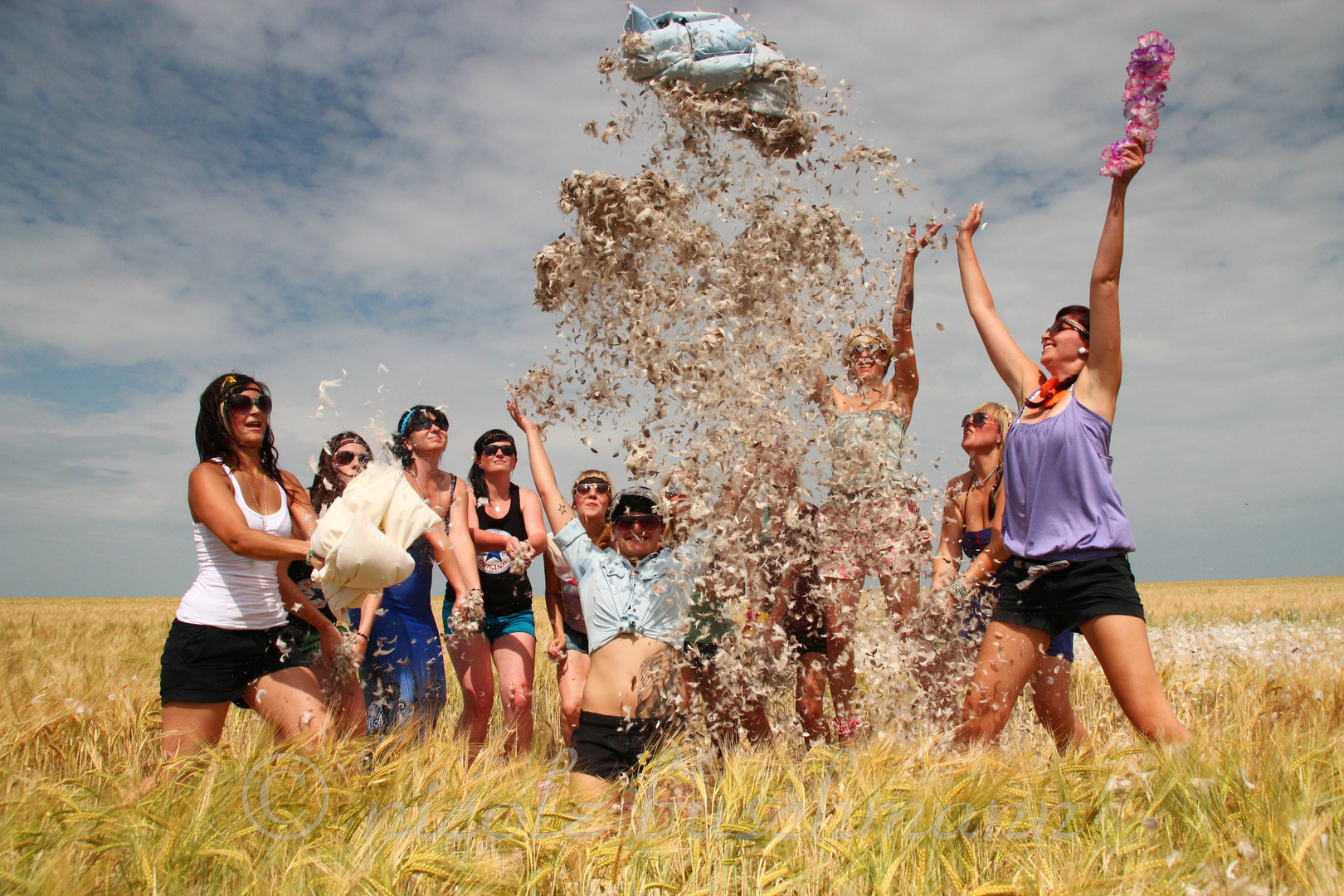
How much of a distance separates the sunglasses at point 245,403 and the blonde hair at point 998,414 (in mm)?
3735

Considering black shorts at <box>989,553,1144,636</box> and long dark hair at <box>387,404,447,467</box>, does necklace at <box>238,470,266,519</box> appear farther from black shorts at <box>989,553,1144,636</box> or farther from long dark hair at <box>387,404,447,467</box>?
black shorts at <box>989,553,1144,636</box>

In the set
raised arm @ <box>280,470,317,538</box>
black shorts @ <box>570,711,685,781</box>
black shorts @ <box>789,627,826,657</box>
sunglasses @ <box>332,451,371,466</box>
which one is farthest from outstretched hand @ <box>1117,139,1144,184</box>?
sunglasses @ <box>332,451,371,466</box>

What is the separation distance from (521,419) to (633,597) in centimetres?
123

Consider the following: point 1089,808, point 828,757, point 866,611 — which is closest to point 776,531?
point 866,611

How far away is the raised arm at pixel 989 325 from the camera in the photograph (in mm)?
3375

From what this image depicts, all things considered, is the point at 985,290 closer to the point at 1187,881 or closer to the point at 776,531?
the point at 776,531

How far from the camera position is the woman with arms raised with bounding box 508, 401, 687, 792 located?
3373mm

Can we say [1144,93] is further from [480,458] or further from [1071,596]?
[480,458]

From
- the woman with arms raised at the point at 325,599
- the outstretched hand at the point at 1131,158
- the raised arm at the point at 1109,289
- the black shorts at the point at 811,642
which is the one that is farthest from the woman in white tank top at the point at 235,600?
the outstretched hand at the point at 1131,158

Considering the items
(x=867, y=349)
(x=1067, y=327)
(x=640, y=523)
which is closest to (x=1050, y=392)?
(x=1067, y=327)

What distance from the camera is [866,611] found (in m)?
3.94

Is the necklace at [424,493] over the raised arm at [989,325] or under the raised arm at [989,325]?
under

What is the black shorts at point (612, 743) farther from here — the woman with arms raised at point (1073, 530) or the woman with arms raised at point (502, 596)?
the woman with arms raised at point (1073, 530)

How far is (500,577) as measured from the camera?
4.49 metres
